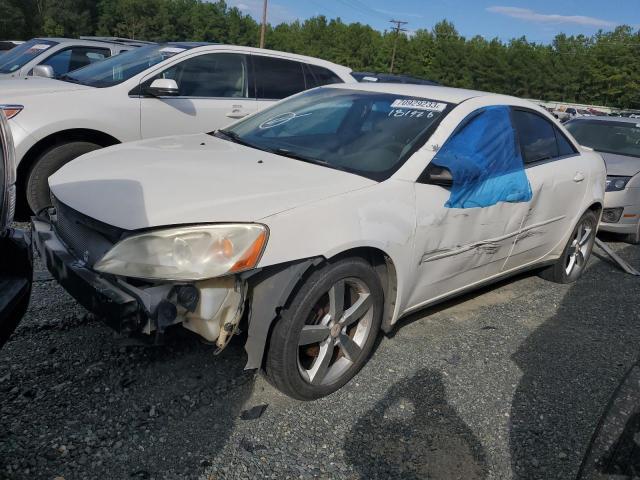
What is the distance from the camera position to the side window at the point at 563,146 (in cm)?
458

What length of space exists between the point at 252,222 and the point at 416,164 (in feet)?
3.77

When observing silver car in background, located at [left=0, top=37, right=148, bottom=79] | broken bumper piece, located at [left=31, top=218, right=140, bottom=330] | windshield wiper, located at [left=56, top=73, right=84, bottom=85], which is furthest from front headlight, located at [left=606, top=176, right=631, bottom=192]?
silver car in background, located at [left=0, top=37, right=148, bottom=79]

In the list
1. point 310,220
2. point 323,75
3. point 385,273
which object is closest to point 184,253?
point 310,220

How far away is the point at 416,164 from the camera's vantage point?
3.20m

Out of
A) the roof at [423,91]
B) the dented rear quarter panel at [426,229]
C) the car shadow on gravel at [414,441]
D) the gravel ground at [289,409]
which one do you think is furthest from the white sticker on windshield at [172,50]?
the car shadow on gravel at [414,441]

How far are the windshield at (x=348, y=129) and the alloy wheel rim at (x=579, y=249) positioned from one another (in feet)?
7.47

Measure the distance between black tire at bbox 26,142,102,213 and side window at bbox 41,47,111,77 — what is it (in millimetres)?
4280

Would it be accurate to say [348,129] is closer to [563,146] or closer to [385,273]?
[385,273]

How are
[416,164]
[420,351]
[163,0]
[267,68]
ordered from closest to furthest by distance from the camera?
[416,164]
[420,351]
[267,68]
[163,0]

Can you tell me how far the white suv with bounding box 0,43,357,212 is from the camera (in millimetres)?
4996

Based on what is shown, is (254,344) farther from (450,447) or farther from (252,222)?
(450,447)

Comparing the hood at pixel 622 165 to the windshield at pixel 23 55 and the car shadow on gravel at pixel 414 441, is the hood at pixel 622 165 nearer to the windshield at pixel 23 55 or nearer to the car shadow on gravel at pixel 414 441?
the car shadow on gravel at pixel 414 441

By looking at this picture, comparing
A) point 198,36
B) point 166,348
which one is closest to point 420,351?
point 166,348

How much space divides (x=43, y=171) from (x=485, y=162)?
377 cm
